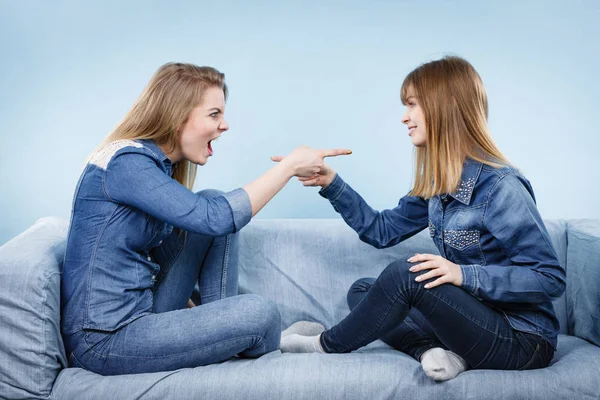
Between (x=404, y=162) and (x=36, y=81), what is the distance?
158cm

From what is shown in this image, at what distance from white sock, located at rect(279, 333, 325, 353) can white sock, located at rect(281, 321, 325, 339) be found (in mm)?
131

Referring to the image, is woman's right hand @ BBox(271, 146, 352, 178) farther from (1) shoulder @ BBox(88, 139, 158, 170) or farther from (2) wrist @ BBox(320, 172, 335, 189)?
(1) shoulder @ BBox(88, 139, 158, 170)

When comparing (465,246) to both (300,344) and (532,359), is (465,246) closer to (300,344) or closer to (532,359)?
(532,359)

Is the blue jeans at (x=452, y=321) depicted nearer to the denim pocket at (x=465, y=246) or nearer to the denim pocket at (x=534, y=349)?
the denim pocket at (x=534, y=349)

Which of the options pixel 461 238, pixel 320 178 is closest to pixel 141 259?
pixel 320 178

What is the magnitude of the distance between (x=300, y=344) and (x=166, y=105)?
764 millimetres

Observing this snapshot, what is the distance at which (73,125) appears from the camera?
3.01 metres

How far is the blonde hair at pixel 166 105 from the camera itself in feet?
6.33

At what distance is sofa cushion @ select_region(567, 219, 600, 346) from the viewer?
2.20 m

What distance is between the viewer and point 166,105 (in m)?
1.95

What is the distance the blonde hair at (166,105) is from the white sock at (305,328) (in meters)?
0.67

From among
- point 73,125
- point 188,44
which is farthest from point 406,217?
point 73,125

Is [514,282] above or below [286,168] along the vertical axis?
below

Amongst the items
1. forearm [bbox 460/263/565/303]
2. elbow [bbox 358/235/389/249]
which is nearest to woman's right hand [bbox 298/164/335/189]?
elbow [bbox 358/235/389/249]
